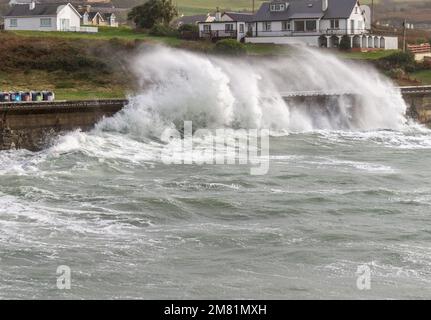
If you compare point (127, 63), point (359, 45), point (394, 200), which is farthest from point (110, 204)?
point (359, 45)

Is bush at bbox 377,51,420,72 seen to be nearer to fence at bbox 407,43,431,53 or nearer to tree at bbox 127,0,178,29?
fence at bbox 407,43,431,53

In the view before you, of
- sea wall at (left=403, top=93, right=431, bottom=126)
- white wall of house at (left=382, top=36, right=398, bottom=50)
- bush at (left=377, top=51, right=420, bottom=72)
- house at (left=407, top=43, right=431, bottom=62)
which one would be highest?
white wall of house at (left=382, top=36, right=398, bottom=50)

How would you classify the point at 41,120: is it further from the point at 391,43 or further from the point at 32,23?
the point at 391,43

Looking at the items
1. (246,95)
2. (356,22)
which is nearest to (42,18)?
(356,22)

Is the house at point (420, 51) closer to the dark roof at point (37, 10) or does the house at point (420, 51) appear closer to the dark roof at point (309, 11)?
the dark roof at point (309, 11)

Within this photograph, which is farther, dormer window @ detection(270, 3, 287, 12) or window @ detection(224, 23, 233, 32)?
dormer window @ detection(270, 3, 287, 12)

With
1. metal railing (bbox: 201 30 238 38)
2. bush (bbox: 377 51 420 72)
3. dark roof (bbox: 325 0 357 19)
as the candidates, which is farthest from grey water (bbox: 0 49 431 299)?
metal railing (bbox: 201 30 238 38)
